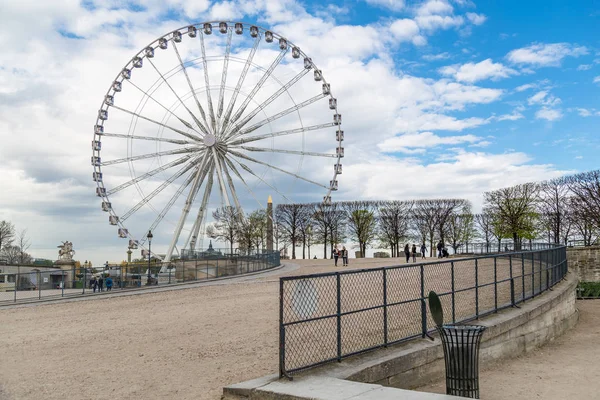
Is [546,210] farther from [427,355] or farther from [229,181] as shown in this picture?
[427,355]

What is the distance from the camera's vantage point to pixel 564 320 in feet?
64.4

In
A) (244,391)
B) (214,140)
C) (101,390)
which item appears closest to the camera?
(244,391)

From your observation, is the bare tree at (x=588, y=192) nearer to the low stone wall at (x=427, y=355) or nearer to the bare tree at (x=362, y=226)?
the bare tree at (x=362, y=226)

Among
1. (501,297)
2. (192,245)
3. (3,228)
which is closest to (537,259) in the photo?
(501,297)

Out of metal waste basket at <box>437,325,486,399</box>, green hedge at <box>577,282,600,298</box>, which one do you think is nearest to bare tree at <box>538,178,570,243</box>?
green hedge at <box>577,282,600,298</box>

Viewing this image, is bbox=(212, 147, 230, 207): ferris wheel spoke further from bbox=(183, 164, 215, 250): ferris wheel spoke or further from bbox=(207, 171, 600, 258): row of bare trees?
bbox=(207, 171, 600, 258): row of bare trees

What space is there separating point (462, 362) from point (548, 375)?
5030 millimetres

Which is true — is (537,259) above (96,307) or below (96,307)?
above

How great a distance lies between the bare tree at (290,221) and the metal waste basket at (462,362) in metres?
67.3

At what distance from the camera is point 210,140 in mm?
41531

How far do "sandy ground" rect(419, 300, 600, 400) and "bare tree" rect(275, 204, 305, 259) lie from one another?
5897 centimetres

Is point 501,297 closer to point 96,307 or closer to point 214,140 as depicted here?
point 96,307

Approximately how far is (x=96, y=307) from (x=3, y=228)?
63714mm

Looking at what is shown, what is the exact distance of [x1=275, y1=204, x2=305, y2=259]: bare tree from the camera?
75875mm
